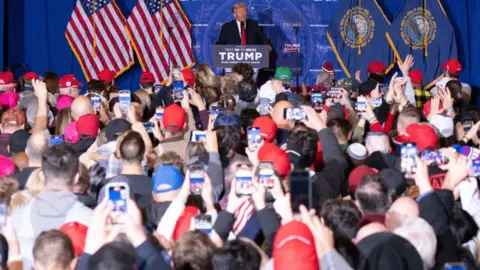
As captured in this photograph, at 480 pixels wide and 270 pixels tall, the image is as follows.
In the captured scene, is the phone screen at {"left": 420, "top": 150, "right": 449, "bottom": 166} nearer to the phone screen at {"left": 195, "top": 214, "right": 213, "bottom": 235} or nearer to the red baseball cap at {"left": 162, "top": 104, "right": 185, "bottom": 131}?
the phone screen at {"left": 195, "top": 214, "right": 213, "bottom": 235}

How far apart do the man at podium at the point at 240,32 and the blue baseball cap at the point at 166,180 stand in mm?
9557

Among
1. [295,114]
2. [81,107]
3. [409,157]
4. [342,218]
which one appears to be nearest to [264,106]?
[295,114]

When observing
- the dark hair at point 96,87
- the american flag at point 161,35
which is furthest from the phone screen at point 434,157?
the american flag at point 161,35

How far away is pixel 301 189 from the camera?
694cm

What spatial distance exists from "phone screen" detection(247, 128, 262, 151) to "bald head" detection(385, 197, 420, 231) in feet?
6.04

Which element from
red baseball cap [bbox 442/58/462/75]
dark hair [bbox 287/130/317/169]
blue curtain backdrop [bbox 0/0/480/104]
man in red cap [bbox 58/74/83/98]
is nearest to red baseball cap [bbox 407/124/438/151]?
dark hair [bbox 287/130/317/169]

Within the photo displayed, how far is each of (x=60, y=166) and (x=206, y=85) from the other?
6.11 metres

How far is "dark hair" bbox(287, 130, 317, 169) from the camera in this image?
339 inches

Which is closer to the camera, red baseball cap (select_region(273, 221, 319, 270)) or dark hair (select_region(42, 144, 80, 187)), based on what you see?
red baseball cap (select_region(273, 221, 319, 270))

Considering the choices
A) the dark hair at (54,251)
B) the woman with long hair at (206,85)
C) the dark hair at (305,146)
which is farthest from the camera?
the woman with long hair at (206,85)

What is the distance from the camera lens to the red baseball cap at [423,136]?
28.8 ft

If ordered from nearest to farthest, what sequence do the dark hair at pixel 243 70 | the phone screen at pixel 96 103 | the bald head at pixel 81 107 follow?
the bald head at pixel 81 107
the phone screen at pixel 96 103
the dark hair at pixel 243 70

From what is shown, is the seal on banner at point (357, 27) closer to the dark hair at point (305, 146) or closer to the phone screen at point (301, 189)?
the dark hair at point (305, 146)

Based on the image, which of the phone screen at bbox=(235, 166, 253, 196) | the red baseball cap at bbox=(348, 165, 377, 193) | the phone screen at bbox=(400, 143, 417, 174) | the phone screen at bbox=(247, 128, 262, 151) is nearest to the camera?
the phone screen at bbox=(235, 166, 253, 196)
